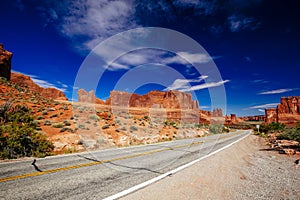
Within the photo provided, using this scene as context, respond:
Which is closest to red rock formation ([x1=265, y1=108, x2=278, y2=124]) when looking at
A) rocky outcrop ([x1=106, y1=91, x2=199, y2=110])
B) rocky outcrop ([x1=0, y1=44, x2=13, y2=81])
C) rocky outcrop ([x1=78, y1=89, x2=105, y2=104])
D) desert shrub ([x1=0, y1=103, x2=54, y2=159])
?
rocky outcrop ([x1=106, y1=91, x2=199, y2=110])

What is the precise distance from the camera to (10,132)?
9328 mm

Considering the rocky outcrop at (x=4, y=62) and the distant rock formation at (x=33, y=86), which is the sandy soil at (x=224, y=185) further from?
the distant rock formation at (x=33, y=86)

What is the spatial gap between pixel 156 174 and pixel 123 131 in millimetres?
14988

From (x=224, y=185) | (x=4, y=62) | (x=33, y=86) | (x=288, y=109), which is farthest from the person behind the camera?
(x=288, y=109)

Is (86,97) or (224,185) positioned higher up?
(86,97)

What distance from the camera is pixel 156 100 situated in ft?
342

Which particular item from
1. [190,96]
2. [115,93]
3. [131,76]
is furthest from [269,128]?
[115,93]

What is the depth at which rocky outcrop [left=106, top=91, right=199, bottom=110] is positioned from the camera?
95.6 metres

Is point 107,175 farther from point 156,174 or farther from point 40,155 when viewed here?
point 40,155

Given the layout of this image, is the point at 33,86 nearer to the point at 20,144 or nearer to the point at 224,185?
the point at 20,144

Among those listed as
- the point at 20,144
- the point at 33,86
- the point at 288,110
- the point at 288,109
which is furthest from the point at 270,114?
the point at 33,86

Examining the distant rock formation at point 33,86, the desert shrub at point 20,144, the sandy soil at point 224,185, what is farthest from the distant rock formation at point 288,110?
the distant rock formation at point 33,86

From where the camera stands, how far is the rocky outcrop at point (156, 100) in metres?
95.6

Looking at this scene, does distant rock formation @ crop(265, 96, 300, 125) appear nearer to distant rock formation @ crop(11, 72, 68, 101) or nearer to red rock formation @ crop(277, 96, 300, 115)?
red rock formation @ crop(277, 96, 300, 115)
